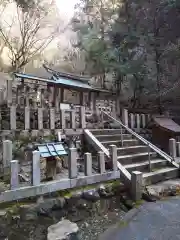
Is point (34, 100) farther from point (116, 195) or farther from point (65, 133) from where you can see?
point (116, 195)

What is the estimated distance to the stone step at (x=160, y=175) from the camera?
6078 millimetres

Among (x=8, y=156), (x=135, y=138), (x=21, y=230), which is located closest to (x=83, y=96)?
(x=135, y=138)

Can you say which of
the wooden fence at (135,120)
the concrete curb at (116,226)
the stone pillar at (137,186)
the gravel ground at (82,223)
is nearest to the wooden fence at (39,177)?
the gravel ground at (82,223)

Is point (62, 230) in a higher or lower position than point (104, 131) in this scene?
lower

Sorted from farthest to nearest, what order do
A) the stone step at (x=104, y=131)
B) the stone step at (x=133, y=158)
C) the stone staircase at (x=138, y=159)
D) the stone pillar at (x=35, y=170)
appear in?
the stone step at (x=104, y=131)
the stone step at (x=133, y=158)
the stone staircase at (x=138, y=159)
the stone pillar at (x=35, y=170)

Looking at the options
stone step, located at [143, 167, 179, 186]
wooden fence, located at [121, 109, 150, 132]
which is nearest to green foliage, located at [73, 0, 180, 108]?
wooden fence, located at [121, 109, 150, 132]

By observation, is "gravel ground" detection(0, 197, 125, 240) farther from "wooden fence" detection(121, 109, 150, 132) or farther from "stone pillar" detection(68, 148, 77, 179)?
"wooden fence" detection(121, 109, 150, 132)

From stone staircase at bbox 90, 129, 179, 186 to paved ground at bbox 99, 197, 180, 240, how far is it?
115 cm

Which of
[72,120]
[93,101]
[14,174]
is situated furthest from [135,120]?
[14,174]

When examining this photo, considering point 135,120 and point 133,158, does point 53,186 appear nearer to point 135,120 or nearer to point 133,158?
point 133,158

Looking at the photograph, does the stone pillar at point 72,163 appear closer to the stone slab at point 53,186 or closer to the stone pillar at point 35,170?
the stone slab at point 53,186

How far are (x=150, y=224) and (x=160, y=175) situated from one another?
96.1 inches

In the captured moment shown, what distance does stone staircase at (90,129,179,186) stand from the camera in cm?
641

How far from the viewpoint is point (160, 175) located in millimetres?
6441
